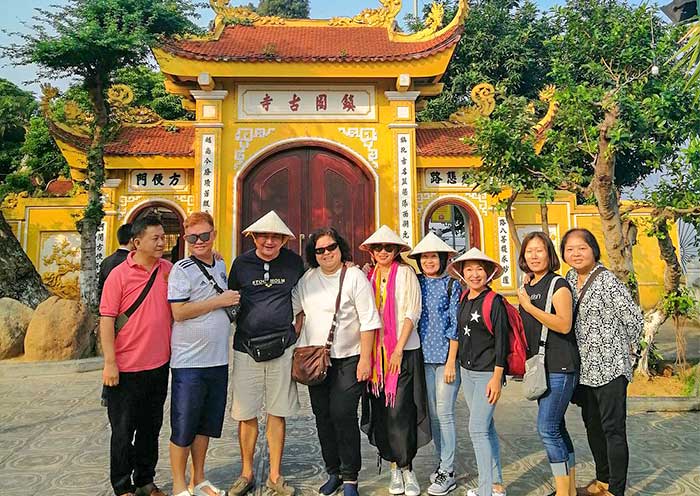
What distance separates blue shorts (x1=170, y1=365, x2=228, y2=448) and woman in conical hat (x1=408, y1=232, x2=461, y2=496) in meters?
1.24

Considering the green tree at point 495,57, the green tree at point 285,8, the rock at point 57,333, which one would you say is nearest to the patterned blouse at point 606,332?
the rock at point 57,333

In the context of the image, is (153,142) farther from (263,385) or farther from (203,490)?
(203,490)

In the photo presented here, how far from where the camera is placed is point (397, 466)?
2.90 metres

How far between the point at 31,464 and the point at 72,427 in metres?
0.83

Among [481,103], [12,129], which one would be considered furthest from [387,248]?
[12,129]

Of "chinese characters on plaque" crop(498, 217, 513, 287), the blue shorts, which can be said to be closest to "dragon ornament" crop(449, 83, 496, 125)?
"chinese characters on plaque" crop(498, 217, 513, 287)

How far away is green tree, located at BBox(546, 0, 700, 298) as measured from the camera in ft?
16.1

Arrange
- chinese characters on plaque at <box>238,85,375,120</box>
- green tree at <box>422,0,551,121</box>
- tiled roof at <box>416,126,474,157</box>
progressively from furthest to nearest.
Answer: green tree at <box>422,0,551,121</box>, tiled roof at <box>416,126,474,157</box>, chinese characters on plaque at <box>238,85,375,120</box>

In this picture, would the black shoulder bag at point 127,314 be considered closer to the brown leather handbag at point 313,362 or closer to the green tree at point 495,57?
the brown leather handbag at point 313,362

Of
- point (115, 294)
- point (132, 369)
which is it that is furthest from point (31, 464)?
point (115, 294)

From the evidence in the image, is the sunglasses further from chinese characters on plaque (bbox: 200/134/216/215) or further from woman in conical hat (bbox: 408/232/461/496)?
chinese characters on plaque (bbox: 200/134/216/215)

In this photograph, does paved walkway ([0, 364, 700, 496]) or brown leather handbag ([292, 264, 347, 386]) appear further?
paved walkway ([0, 364, 700, 496])

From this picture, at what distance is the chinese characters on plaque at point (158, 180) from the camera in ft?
32.9

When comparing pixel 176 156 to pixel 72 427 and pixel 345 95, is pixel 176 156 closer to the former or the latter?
pixel 345 95
